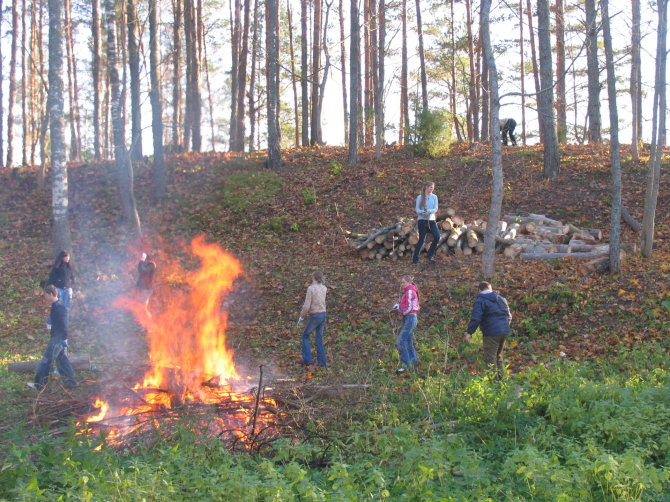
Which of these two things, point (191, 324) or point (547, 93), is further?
point (547, 93)

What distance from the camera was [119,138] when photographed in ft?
60.6

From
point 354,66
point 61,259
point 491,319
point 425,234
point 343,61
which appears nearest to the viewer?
point 491,319

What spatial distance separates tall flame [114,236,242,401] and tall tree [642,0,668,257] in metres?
9.69

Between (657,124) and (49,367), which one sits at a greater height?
(657,124)

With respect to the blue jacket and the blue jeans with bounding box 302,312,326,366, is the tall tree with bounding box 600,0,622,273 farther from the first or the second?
the blue jeans with bounding box 302,312,326,366

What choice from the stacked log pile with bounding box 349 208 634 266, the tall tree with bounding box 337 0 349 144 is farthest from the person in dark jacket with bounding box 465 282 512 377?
the tall tree with bounding box 337 0 349 144

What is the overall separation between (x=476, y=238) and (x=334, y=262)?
384 cm

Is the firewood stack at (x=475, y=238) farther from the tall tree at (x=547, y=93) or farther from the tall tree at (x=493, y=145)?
the tall tree at (x=547, y=93)

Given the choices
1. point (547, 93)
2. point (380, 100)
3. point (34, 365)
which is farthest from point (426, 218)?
point (380, 100)

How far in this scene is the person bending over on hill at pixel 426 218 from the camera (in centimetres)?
1393

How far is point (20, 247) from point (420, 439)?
17.1 metres

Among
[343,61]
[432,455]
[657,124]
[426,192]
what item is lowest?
[432,455]

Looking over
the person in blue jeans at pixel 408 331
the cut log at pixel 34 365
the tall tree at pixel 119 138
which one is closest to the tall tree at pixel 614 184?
the person in blue jeans at pixel 408 331

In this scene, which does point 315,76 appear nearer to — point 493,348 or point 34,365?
point 34,365
